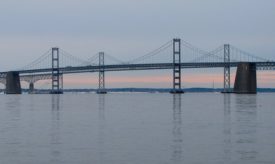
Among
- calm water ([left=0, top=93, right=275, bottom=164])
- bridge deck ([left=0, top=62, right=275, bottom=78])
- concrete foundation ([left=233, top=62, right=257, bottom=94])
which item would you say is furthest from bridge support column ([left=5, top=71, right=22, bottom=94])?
calm water ([left=0, top=93, right=275, bottom=164])

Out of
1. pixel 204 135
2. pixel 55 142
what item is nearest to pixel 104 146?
pixel 55 142

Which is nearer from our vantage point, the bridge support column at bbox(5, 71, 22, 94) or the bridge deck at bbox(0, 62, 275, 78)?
the bridge deck at bbox(0, 62, 275, 78)

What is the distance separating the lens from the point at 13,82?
307ft

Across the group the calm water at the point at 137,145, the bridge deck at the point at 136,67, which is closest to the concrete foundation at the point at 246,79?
the bridge deck at the point at 136,67

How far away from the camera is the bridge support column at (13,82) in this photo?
92.0 metres

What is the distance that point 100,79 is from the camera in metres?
100

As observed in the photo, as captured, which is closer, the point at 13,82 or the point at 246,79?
the point at 246,79

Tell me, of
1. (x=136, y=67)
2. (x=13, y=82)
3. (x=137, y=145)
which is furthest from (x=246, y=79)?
(x=137, y=145)

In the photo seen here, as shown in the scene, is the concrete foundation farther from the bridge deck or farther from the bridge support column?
the bridge support column

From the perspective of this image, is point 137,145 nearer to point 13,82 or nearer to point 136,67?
point 136,67

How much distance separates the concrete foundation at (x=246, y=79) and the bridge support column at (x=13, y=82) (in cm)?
3275

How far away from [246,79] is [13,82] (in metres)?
35.1

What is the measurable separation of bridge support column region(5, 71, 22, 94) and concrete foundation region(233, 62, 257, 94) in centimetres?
3275

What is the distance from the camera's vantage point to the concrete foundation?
81812 mm
